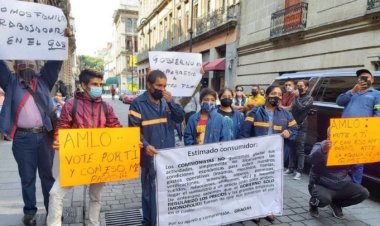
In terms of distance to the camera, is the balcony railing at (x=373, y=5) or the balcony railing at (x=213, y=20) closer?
the balcony railing at (x=373, y=5)

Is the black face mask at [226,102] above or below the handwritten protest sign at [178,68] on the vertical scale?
below

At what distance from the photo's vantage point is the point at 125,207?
187 inches

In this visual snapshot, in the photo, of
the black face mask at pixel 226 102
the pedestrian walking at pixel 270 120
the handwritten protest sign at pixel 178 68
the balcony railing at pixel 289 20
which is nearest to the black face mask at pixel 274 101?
the pedestrian walking at pixel 270 120

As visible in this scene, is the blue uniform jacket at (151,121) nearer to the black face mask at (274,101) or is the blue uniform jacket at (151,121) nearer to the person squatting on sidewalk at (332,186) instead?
the black face mask at (274,101)

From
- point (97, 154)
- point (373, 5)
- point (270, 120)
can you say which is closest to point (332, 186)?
point (270, 120)

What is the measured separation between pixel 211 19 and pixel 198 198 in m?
21.1

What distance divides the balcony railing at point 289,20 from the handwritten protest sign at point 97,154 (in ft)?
38.9

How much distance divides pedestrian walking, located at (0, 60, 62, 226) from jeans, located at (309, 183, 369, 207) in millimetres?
3233

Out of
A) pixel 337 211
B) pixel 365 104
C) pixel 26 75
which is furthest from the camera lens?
pixel 365 104

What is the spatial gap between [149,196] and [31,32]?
2.15 m

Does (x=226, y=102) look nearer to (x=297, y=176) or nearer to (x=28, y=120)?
(x=28, y=120)

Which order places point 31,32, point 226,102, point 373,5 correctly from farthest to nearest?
point 373,5, point 226,102, point 31,32

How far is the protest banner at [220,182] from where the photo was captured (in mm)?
3523

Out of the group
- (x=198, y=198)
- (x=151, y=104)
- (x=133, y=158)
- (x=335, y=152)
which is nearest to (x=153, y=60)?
(x=151, y=104)
